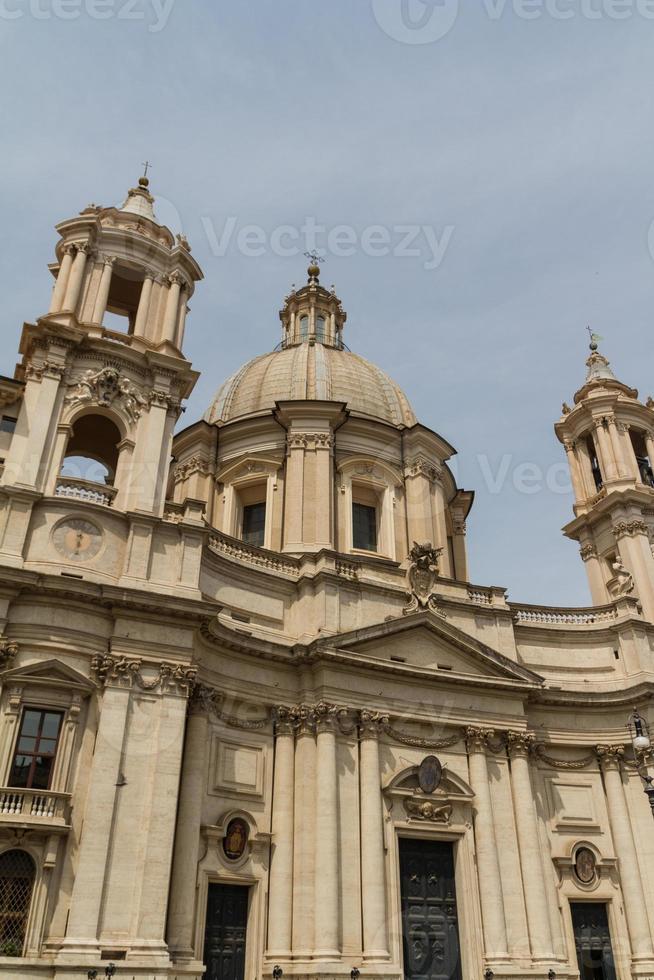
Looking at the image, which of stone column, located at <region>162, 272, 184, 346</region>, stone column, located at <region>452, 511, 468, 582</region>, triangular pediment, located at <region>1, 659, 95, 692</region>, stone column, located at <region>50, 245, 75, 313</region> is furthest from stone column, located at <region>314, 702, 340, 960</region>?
stone column, located at <region>50, 245, 75, 313</region>

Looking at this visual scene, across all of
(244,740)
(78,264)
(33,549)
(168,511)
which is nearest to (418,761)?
(244,740)

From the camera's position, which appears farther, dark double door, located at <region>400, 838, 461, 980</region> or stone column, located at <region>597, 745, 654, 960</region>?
stone column, located at <region>597, 745, 654, 960</region>

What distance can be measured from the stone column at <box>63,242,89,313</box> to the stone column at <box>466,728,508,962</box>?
59.4 feet

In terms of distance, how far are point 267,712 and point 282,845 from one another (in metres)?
3.58

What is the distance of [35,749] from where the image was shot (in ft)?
60.7

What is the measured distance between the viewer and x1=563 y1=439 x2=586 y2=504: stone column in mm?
36188

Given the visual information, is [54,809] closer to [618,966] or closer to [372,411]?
[618,966]

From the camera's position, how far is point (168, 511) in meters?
23.4

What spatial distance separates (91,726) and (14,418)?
9.43 metres

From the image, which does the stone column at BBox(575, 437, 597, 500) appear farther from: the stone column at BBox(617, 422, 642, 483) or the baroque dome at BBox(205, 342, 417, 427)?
the baroque dome at BBox(205, 342, 417, 427)

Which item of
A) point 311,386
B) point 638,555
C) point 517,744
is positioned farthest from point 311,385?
point 517,744

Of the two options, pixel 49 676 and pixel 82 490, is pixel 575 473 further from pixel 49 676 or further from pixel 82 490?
pixel 49 676

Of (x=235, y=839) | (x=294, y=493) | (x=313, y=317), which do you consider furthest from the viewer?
(x=313, y=317)

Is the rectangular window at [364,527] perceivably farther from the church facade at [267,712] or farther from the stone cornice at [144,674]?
the stone cornice at [144,674]
